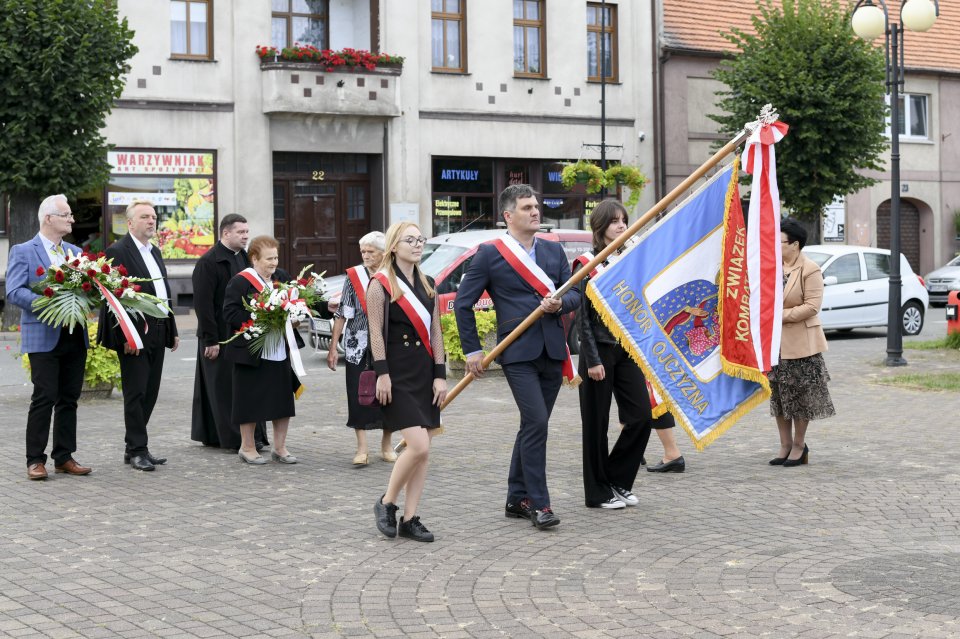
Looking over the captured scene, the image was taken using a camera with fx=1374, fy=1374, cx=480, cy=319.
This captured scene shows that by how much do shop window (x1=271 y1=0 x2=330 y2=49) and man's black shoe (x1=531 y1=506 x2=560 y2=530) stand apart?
23934mm

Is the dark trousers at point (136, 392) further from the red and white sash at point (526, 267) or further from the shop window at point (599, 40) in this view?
the shop window at point (599, 40)

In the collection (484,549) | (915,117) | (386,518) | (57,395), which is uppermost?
(915,117)

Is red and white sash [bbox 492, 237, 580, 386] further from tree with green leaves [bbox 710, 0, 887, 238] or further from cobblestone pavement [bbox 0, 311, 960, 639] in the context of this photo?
tree with green leaves [bbox 710, 0, 887, 238]

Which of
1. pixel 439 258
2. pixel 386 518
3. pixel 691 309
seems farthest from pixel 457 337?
pixel 386 518

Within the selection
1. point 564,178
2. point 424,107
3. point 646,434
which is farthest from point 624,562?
point 424,107

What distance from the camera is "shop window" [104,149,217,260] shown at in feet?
93.0

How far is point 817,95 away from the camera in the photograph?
99.6 ft

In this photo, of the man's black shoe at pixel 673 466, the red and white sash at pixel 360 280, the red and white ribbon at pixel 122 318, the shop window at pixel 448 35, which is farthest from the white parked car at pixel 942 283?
the red and white ribbon at pixel 122 318

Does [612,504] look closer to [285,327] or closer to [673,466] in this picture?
[673,466]

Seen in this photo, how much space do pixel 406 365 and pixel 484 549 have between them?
3.64 feet

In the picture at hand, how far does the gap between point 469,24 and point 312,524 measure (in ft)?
83.0

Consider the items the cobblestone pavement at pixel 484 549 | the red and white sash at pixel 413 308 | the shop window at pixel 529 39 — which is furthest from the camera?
the shop window at pixel 529 39

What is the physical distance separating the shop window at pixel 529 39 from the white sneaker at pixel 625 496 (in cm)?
2509

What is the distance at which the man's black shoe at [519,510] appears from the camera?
8086 millimetres
